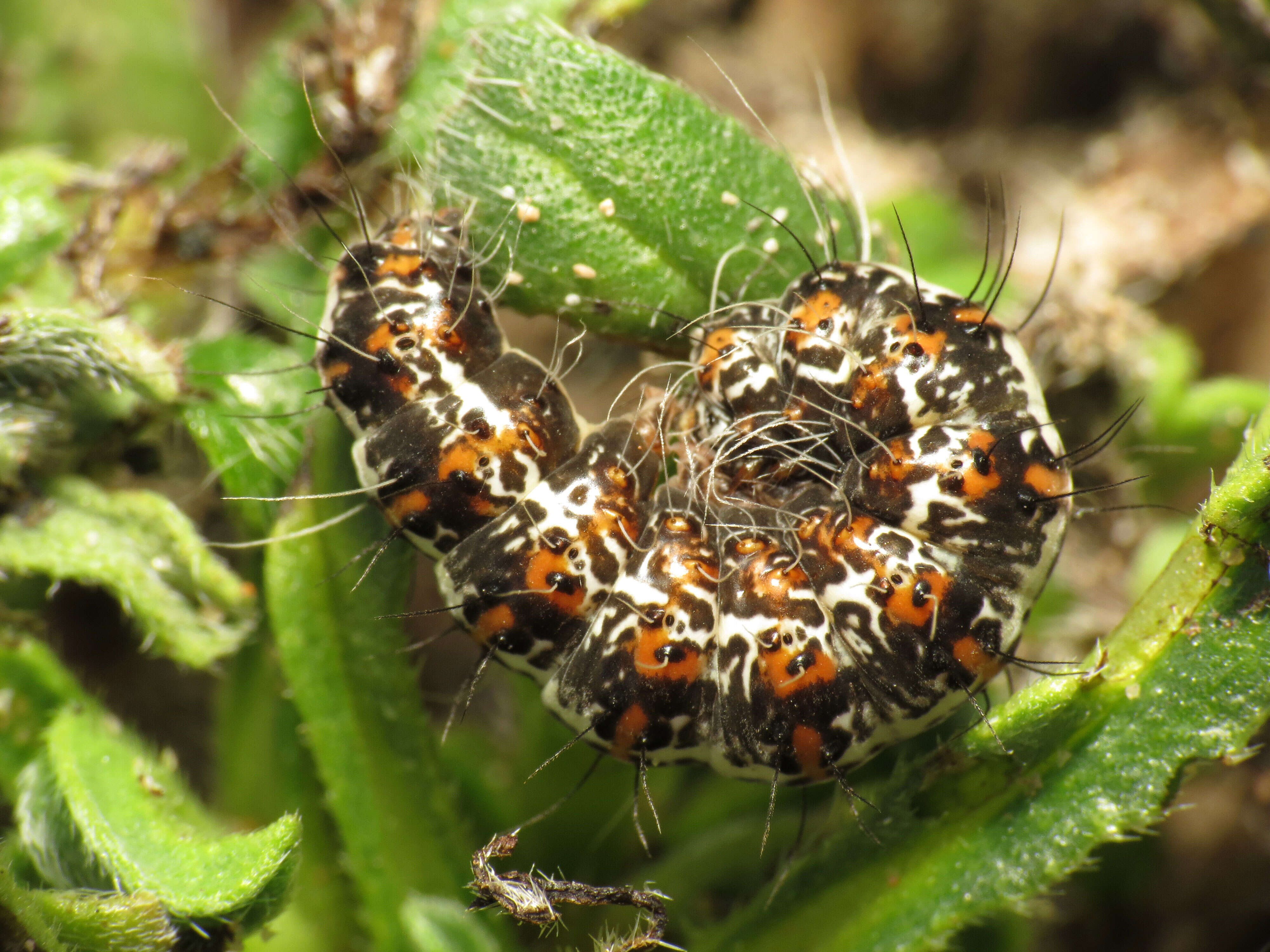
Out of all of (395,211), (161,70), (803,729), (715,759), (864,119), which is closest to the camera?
(803,729)

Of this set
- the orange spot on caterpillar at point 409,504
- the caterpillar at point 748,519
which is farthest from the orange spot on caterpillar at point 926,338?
the orange spot on caterpillar at point 409,504

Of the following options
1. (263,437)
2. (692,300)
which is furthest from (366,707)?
(692,300)

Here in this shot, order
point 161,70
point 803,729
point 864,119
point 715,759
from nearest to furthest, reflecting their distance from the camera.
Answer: point 803,729
point 715,759
point 161,70
point 864,119

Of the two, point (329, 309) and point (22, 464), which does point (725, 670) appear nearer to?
point (329, 309)

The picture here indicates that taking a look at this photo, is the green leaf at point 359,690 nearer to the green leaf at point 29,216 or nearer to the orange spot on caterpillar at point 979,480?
the green leaf at point 29,216

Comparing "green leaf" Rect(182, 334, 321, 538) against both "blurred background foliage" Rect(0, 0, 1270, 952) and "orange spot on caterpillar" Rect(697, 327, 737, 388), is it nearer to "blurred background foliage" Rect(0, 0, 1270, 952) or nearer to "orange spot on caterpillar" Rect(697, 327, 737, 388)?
"blurred background foliage" Rect(0, 0, 1270, 952)

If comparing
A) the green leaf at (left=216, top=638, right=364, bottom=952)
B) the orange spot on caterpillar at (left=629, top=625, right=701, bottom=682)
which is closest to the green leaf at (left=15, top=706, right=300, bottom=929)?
the green leaf at (left=216, top=638, right=364, bottom=952)
